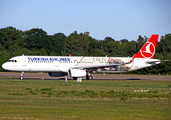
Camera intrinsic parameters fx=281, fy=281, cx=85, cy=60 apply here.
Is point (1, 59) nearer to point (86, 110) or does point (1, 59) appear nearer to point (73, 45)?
point (73, 45)

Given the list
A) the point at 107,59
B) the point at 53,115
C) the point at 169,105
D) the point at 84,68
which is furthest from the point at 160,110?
the point at 107,59

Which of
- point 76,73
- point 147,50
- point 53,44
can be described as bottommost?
point 76,73

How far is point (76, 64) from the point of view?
41.6 m

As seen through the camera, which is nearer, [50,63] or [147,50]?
[50,63]

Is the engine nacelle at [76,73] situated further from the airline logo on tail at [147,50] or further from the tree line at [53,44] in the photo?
the tree line at [53,44]

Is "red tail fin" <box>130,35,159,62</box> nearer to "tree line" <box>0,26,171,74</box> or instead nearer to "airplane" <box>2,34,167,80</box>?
"airplane" <box>2,34,167,80</box>

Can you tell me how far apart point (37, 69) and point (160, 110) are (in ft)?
89.7

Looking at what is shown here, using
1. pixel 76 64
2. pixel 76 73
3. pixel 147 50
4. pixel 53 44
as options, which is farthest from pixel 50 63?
pixel 53 44

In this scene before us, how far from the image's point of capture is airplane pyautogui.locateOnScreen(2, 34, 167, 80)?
130 ft

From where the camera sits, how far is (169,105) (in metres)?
16.9

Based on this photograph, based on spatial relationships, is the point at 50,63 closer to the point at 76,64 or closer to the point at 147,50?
the point at 76,64

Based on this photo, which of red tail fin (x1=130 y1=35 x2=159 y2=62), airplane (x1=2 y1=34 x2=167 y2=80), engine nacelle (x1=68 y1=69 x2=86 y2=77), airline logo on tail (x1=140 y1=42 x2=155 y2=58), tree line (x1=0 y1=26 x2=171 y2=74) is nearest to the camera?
engine nacelle (x1=68 y1=69 x2=86 y2=77)

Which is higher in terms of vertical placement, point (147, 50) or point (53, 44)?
point (53, 44)

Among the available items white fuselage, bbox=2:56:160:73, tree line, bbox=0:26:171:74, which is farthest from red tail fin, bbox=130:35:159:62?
tree line, bbox=0:26:171:74
